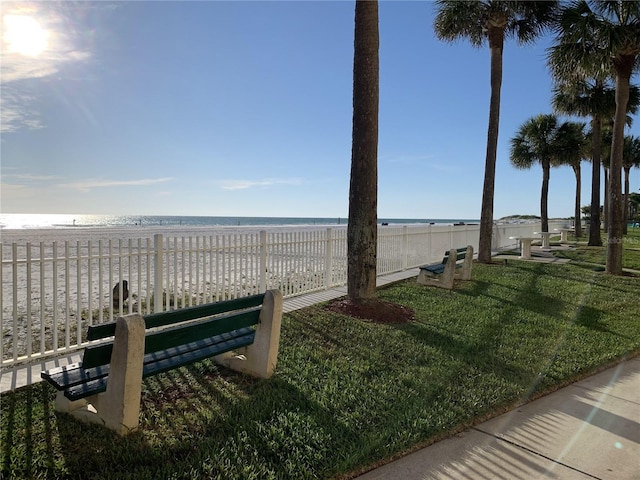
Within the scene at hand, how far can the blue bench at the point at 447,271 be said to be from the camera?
9297mm

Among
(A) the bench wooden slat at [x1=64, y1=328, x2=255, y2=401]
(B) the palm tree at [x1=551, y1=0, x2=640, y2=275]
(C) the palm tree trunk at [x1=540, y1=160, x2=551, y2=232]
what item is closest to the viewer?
(A) the bench wooden slat at [x1=64, y1=328, x2=255, y2=401]

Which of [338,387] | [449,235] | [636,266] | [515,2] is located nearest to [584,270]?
[636,266]

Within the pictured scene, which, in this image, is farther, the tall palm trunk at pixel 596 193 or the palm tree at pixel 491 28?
the tall palm trunk at pixel 596 193

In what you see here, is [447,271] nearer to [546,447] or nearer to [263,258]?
[263,258]

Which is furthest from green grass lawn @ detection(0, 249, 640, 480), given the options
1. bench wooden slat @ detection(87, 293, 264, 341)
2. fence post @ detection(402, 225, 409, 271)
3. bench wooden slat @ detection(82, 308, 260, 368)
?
fence post @ detection(402, 225, 409, 271)

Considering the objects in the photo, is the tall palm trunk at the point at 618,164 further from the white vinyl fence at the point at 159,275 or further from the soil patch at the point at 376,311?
the soil patch at the point at 376,311

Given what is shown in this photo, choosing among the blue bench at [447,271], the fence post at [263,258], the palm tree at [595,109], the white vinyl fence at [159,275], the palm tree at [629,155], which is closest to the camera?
the white vinyl fence at [159,275]

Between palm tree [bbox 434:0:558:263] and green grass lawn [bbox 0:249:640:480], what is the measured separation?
7905 mm

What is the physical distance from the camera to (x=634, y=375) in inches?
181

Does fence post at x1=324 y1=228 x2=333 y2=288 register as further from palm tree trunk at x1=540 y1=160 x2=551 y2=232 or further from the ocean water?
the ocean water

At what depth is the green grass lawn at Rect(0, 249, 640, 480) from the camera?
9.19 ft

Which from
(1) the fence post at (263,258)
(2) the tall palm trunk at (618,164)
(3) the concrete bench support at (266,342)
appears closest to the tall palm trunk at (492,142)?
(2) the tall palm trunk at (618,164)

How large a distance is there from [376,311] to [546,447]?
373cm

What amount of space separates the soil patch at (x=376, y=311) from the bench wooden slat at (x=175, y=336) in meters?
3.00
